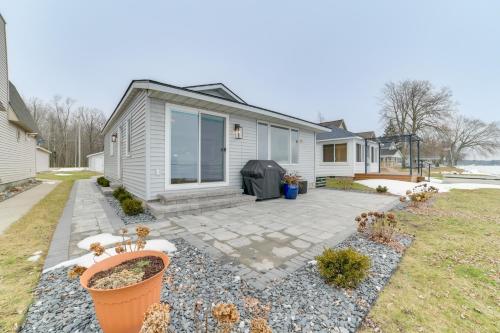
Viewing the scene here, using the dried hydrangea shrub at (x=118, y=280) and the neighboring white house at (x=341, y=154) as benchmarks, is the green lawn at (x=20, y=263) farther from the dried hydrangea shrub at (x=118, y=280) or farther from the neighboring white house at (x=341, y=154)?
the neighboring white house at (x=341, y=154)

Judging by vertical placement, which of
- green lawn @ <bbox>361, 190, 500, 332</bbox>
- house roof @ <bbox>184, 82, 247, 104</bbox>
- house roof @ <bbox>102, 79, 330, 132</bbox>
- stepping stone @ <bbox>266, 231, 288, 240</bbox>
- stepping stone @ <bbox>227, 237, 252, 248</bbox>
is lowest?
green lawn @ <bbox>361, 190, 500, 332</bbox>

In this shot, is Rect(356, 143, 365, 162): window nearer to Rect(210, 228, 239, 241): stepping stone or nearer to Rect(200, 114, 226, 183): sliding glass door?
Rect(200, 114, 226, 183): sliding glass door

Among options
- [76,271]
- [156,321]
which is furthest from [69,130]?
[156,321]

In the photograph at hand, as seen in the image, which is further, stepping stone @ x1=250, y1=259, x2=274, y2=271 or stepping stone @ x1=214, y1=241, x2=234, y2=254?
stepping stone @ x1=214, y1=241, x2=234, y2=254

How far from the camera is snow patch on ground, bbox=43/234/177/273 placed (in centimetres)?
240

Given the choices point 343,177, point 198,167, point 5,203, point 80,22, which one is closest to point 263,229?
point 198,167

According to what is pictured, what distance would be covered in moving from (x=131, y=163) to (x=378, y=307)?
258 inches

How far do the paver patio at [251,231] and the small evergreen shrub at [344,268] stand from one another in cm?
40

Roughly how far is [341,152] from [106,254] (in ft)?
47.8

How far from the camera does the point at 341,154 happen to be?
14.5 m

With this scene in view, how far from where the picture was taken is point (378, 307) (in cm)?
184

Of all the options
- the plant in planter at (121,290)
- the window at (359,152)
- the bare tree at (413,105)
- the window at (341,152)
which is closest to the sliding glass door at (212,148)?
the plant in planter at (121,290)

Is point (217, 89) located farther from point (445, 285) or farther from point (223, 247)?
point (445, 285)

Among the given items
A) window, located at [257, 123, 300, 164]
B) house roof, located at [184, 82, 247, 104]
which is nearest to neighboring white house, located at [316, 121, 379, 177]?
window, located at [257, 123, 300, 164]
